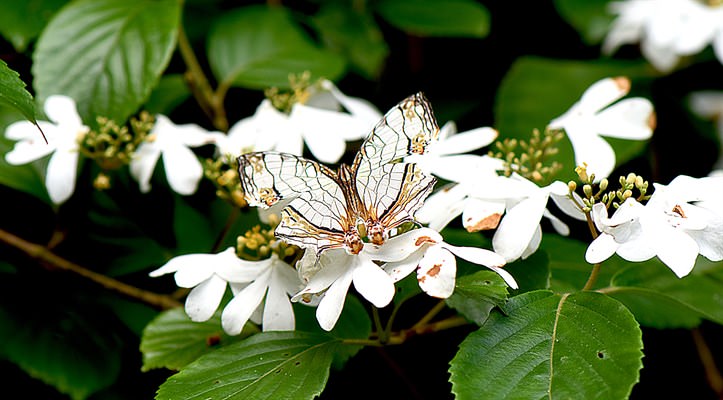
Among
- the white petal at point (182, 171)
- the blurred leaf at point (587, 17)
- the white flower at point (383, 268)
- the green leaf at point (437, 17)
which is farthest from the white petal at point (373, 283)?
the blurred leaf at point (587, 17)

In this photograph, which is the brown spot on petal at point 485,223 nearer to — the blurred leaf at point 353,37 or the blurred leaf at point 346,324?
the blurred leaf at point 346,324

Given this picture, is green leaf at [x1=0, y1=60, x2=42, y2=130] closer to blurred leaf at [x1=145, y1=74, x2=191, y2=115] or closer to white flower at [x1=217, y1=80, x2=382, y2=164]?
white flower at [x1=217, y1=80, x2=382, y2=164]

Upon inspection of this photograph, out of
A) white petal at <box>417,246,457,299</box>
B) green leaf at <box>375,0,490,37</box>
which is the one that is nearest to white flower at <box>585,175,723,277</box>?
white petal at <box>417,246,457,299</box>

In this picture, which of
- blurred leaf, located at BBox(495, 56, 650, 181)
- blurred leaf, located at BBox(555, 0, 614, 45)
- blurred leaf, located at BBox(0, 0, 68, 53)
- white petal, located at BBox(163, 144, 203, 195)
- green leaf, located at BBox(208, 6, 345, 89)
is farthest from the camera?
blurred leaf, located at BBox(555, 0, 614, 45)

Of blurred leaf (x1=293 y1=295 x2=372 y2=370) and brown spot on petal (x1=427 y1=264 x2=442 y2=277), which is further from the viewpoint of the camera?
blurred leaf (x1=293 y1=295 x2=372 y2=370)

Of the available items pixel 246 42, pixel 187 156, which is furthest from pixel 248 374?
pixel 246 42

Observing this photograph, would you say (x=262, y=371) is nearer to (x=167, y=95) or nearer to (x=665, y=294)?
(x=665, y=294)

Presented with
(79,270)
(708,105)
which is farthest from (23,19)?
(708,105)
